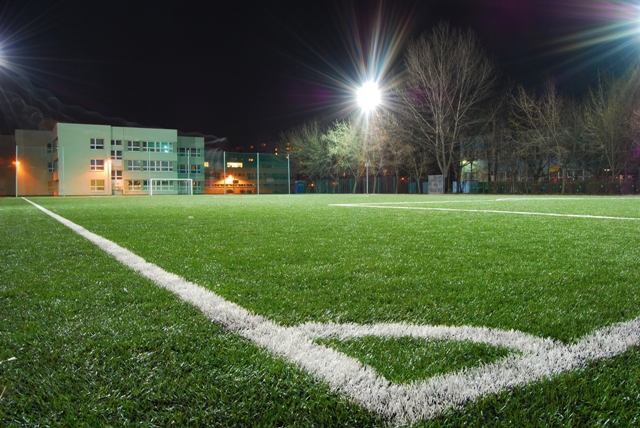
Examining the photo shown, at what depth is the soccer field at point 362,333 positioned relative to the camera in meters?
1.23

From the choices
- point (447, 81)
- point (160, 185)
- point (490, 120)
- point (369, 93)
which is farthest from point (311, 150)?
point (490, 120)

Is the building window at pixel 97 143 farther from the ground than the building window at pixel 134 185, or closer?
farther from the ground

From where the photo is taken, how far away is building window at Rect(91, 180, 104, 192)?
4728cm

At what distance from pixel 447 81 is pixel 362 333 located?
34.4m

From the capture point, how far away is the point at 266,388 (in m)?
1.32

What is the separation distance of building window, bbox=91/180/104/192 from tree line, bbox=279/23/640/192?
30352 millimetres

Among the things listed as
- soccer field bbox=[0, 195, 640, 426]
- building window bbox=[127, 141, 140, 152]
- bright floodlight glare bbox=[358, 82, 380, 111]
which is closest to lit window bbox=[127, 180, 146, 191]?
building window bbox=[127, 141, 140, 152]

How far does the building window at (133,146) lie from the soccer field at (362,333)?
49103 millimetres

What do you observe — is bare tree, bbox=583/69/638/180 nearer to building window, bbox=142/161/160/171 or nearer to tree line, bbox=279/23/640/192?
tree line, bbox=279/23/640/192

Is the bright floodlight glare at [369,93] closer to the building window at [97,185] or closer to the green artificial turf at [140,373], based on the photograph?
the green artificial turf at [140,373]

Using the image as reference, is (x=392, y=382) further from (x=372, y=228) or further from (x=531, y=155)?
(x=531, y=155)

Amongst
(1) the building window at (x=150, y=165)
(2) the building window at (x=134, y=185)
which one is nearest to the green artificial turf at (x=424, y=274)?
(2) the building window at (x=134, y=185)

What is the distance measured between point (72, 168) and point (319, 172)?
93.5 ft

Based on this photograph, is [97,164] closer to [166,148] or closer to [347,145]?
[166,148]
